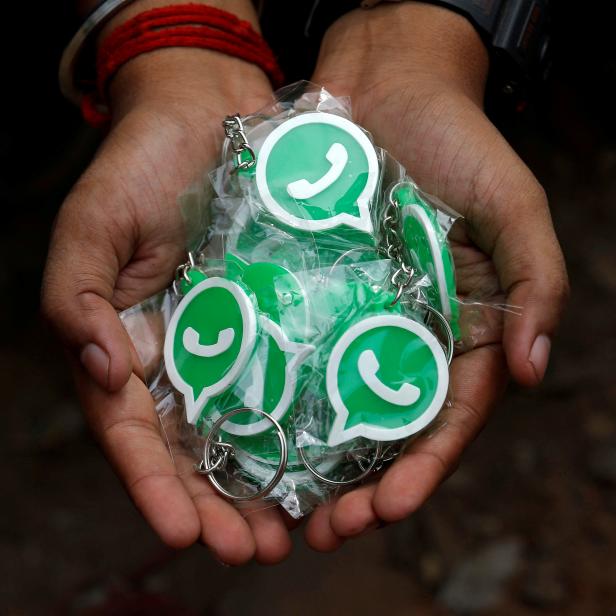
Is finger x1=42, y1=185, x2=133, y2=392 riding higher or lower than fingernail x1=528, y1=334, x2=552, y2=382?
lower

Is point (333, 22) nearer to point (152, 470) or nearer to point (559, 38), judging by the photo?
point (559, 38)

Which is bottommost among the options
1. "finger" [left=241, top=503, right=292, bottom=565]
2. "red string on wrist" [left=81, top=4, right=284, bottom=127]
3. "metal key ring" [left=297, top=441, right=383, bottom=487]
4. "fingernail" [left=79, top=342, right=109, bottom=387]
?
"finger" [left=241, top=503, right=292, bottom=565]

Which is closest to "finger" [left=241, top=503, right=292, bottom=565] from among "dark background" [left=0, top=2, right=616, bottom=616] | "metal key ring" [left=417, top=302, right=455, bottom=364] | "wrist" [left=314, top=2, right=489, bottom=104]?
"metal key ring" [left=417, top=302, right=455, bottom=364]

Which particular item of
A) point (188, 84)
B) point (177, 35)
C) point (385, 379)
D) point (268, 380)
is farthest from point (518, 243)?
point (177, 35)

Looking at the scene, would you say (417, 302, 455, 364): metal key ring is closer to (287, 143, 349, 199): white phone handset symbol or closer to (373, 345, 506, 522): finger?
(373, 345, 506, 522): finger

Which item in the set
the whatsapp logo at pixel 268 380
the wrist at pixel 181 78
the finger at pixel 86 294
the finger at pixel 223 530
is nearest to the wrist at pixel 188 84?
the wrist at pixel 181 78

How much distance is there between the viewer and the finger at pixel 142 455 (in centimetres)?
138

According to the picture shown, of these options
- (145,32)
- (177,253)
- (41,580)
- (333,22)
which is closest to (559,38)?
(333,22)

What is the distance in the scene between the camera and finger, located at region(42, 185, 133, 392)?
1.45m

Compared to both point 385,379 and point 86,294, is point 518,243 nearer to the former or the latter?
point 385,379

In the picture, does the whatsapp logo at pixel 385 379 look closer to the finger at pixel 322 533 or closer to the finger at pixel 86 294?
the finger at pixel 322 533

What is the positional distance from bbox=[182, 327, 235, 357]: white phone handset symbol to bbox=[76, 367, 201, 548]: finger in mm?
134

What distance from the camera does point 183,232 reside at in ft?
5.76

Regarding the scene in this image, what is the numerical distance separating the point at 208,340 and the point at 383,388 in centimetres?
37
